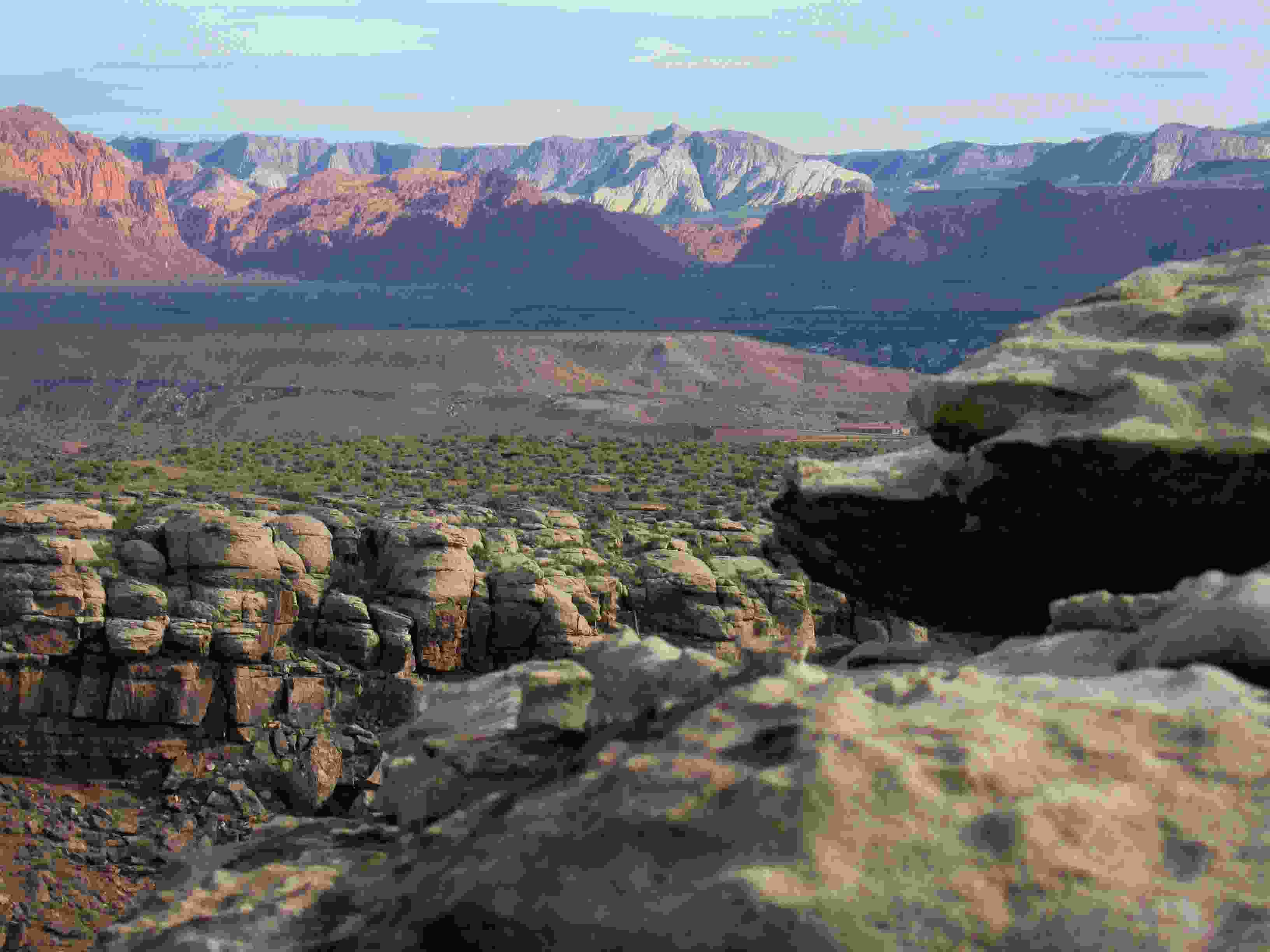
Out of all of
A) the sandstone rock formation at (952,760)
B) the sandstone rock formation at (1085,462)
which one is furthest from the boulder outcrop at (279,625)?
the sandstone rock formation at (952,760)

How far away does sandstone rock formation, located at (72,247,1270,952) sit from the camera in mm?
5414

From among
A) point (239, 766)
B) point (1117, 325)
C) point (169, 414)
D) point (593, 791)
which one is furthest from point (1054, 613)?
point (169, 414)

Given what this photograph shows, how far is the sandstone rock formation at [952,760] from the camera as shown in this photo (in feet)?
17.8

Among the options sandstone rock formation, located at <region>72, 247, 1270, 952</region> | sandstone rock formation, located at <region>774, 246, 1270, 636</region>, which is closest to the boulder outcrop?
sandstone rock formation, located at <region>774, 246, 1270, 636</region>

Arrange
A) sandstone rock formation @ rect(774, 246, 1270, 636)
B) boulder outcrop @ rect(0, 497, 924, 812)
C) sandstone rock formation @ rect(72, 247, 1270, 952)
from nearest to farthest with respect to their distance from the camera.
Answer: sandstone rock formation @ rect(72, 247, 1270, 952)
sandstone rock formation @ rect(774, 246, 1270, 636)
boulder outcrop @ rect(0, 497, 924, 812)

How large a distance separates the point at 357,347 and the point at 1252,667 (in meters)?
129

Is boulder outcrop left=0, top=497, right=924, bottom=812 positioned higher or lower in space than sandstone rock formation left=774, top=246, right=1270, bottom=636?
lower

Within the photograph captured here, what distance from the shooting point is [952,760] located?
5.97 m

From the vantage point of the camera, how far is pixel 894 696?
6.87m

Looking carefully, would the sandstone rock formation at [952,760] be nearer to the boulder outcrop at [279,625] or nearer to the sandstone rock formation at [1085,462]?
the sandstone rock formation at [1085,462]

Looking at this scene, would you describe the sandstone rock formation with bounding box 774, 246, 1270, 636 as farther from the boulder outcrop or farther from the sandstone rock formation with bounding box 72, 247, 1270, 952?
the boulder outcrop

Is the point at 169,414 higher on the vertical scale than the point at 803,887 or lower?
lower

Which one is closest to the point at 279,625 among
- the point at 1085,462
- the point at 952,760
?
the point at 1085,462

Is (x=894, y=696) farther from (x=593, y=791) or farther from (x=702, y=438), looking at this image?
(x=702, y=438)
